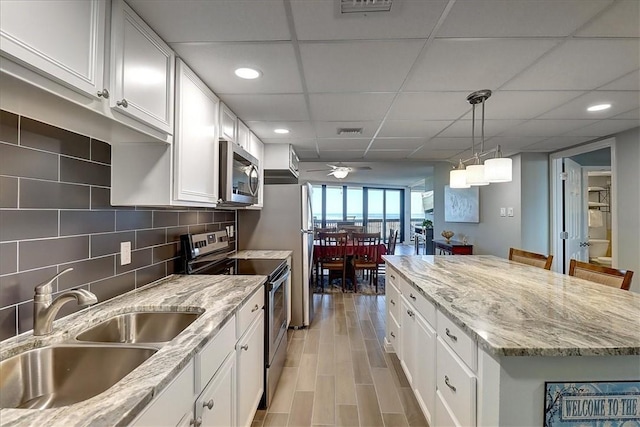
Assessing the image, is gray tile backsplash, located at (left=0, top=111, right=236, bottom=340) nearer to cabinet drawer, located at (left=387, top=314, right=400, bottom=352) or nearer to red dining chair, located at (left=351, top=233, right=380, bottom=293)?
cabinet drawer, located at (left=387, top=314, right=400, bottom=352)

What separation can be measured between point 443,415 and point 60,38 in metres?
2.10

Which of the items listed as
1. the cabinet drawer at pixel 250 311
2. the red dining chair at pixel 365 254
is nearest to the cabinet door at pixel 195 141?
the cabinet drawer at pixel 250 311

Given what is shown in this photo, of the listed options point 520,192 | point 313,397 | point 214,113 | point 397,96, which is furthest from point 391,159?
point 313,397

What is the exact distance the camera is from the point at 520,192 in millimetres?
4250

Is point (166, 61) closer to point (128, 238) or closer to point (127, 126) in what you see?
point (127, 126)

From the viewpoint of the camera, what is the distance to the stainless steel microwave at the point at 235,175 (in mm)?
2078

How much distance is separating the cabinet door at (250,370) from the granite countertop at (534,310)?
3.37 feet

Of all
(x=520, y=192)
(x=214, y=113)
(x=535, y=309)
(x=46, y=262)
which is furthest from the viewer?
(x=520, y=192)

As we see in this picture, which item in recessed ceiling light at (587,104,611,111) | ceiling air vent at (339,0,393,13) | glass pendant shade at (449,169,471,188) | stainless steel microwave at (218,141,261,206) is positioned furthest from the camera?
glass pendant shade at (449,169,471,188)

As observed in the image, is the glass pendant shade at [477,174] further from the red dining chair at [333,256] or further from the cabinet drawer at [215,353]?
the red dining chair at [333,256]

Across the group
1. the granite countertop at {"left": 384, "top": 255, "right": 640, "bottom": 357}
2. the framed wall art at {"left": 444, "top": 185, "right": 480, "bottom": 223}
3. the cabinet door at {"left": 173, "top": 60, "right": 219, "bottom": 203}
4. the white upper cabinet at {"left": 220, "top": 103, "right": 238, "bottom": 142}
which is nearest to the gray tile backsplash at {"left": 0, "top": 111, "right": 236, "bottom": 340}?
the cabinet door at {"left": 173, "top": 60, "right": 219, "bottom": 203}

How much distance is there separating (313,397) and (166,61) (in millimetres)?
2302

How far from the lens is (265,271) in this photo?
232cm

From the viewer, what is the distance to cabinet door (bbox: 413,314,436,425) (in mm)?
1630
